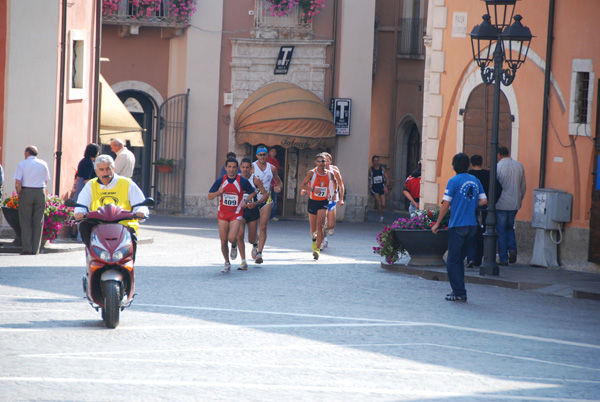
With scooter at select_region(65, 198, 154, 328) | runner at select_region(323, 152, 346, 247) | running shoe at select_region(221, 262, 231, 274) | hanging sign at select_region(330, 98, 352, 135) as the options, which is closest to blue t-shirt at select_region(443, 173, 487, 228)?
running shoe at select_region(221, 262, 231, 274)

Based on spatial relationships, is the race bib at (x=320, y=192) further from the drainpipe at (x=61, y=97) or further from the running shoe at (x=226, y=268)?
the drainpipe at (x=61, y=97)

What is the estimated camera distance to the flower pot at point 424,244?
15.9 metres

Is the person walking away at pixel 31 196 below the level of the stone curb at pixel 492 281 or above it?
above

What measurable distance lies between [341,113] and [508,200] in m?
14.6

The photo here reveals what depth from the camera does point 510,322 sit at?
11188 mm

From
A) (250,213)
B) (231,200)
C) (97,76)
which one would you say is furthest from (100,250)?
(97,76)

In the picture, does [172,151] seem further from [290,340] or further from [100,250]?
[290,340]

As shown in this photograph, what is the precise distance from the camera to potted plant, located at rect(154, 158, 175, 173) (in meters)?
30.5

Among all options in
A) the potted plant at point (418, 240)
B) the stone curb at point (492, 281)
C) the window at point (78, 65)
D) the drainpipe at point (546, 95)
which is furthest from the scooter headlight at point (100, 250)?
the window at point (78, 65)

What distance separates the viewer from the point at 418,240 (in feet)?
52.3

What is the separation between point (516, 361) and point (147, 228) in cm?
1687

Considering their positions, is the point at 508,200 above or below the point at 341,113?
below

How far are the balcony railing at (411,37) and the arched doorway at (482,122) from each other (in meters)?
16.4

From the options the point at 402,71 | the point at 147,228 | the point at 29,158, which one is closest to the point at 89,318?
the point at 29,158
